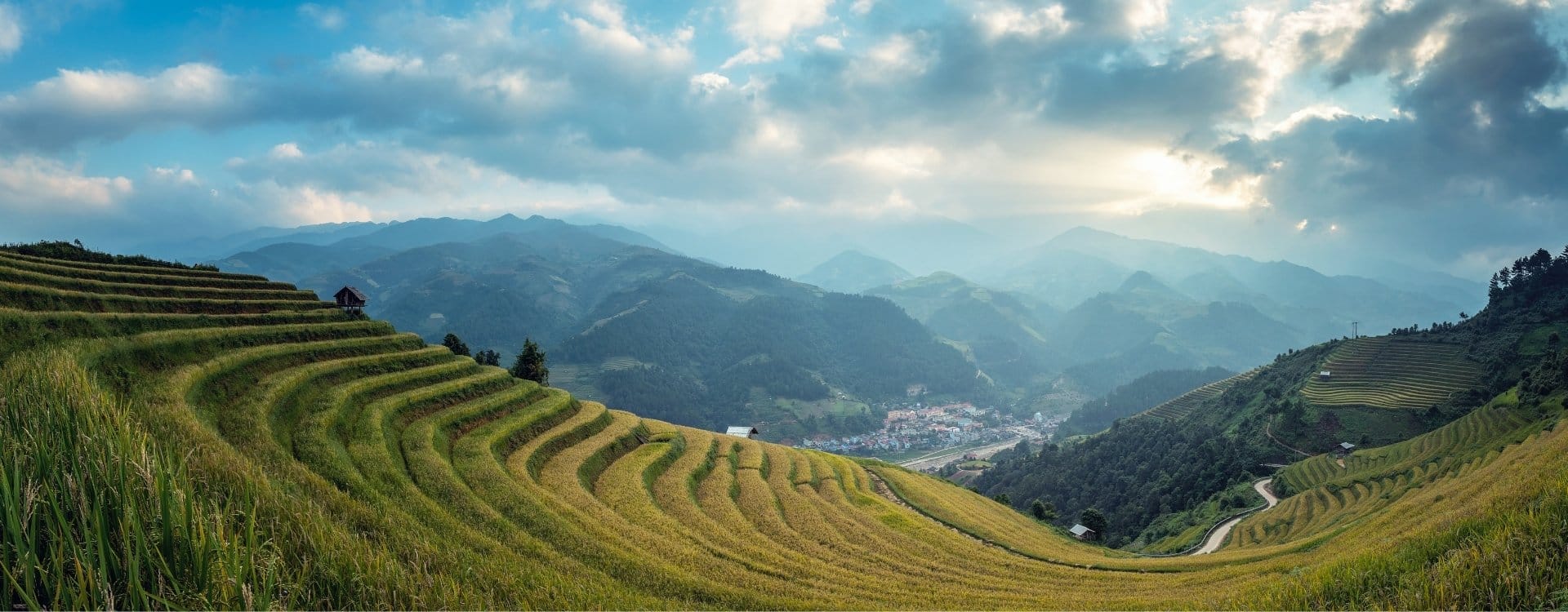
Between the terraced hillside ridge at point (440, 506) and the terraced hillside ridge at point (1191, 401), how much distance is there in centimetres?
9830

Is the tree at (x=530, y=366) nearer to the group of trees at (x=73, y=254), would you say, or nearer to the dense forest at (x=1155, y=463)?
the group of trees at (x=73, y=254)

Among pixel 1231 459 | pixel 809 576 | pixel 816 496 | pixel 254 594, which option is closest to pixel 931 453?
pixel 1231 459

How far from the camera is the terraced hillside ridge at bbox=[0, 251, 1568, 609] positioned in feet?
21.6

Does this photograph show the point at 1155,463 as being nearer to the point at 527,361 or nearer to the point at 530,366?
the point at 530,366

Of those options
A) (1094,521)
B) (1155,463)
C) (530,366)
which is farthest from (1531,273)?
(530,366)

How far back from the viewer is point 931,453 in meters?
191

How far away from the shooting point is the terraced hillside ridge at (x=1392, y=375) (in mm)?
88125

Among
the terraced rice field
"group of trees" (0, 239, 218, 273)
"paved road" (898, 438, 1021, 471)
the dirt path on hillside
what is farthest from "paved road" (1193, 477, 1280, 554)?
"paved road" (898, 438, 1021, 471)

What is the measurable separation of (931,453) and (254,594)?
196752 millimetres

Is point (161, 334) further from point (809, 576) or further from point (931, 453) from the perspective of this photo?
point (931, 453)

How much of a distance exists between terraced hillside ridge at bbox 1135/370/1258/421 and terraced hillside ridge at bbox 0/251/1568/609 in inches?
3870

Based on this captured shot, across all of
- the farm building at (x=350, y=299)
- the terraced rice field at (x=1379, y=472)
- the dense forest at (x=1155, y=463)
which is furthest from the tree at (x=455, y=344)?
the dense forest at (x=1155, y=463)

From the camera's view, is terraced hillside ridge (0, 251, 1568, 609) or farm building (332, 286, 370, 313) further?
farm building (332, 286, 370, 313)

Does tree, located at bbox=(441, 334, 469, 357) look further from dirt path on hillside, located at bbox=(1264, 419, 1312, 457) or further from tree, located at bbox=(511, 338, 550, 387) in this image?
dirt path on hillside, located at bbox=(1264, 419, 1312, 457)
